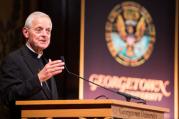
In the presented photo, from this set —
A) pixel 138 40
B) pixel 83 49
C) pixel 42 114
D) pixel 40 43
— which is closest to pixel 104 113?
pixel 42 114

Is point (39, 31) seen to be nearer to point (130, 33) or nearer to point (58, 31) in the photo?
point (58, 31)

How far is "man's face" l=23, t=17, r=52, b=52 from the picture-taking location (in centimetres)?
337

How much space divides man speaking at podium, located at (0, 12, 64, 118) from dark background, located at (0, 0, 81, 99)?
4.53ft

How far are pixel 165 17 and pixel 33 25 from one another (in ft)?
8.00

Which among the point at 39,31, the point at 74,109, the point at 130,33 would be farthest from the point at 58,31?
the point at 74,109

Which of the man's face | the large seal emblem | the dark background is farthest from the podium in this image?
the large seal emblem

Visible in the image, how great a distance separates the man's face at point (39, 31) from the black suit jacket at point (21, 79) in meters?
0.08

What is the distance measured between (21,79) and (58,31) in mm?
1817

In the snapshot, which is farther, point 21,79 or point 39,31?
point 39,31

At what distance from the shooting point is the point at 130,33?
5.44m

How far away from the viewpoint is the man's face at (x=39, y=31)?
11.0ft

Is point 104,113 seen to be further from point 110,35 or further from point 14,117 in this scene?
point 110,35

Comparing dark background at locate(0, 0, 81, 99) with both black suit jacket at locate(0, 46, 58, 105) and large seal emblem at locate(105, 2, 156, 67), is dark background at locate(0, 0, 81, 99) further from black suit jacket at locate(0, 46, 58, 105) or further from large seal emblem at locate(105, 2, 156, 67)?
black suit jacket at locate(0, 46, 58, 105)

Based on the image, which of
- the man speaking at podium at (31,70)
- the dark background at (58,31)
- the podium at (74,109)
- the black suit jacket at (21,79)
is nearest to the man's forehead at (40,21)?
the man speaking at podium at (31,70)
